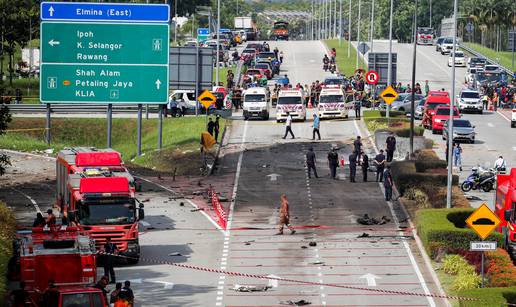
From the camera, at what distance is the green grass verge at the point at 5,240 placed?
1361 inches

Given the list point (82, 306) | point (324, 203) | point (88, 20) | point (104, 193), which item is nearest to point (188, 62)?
point (88, 20)

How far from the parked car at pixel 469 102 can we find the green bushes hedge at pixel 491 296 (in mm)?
55466

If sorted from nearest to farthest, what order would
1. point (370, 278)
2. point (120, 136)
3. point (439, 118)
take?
point (370, 278), point (439, 118), point (120, 136)

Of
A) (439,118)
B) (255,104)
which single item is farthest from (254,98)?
(439,118)

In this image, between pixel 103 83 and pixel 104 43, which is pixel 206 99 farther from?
pixel 104 43

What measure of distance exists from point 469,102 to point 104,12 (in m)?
33.2

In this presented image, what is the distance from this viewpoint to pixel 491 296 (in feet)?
106

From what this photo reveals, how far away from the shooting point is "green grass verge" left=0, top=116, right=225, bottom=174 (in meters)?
67.9

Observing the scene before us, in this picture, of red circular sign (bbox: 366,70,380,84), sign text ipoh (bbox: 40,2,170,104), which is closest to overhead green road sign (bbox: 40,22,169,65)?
sign text ipoh (bbox: 40,2,170,104)

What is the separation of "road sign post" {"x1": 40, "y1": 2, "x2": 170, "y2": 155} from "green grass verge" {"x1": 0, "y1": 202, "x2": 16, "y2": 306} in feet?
57.4

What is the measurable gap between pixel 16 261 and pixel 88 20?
27074mm

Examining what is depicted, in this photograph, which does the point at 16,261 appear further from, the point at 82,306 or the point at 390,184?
the point at 390,184

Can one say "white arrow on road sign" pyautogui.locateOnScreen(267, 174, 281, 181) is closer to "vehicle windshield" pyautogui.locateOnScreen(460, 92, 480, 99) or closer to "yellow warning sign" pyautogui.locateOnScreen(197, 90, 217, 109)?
"yellow warning sign" pyautogui.locateOnScreen(197, 90, 217, 109)

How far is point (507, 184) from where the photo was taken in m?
42.8
